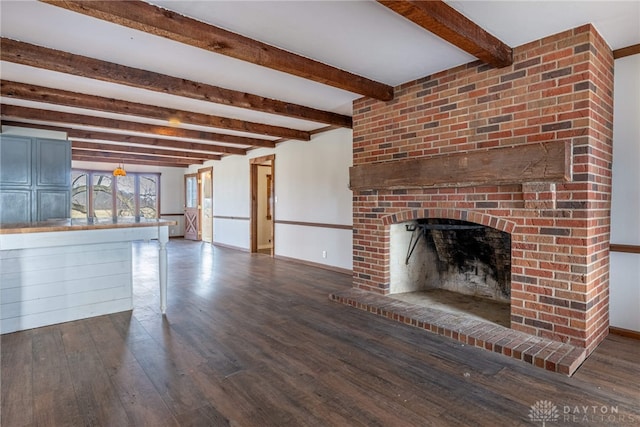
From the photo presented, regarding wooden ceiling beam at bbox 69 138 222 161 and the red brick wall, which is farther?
wooden ceiling beam at bbox 69 138 222 161

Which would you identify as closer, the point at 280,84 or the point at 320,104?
the point at 280,84

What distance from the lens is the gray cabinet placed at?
16.1 feet

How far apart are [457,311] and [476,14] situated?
2.64 meters

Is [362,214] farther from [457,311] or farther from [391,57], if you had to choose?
[391,57]

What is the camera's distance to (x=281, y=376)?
7.58ft

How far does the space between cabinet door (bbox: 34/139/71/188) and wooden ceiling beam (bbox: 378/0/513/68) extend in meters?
5.57

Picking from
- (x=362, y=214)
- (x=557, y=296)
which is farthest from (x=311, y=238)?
(x=557, y=296)

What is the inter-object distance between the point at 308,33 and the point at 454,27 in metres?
1.09

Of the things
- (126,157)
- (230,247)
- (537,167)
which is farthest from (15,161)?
(537,167)

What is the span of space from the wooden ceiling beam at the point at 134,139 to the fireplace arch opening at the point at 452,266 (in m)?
5.26

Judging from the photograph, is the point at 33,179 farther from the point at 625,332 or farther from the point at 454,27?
the point at 625,332

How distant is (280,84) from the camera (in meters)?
3.89

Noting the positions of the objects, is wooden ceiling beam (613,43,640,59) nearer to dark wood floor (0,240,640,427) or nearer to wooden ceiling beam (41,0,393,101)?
wooden ceiling beam (41,0,393,101)

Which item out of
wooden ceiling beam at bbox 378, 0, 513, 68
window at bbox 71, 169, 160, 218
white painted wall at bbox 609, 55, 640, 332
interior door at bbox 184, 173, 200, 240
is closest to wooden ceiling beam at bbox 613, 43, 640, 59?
white painted wall at bbox 609, 55, 640, 332
